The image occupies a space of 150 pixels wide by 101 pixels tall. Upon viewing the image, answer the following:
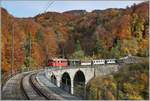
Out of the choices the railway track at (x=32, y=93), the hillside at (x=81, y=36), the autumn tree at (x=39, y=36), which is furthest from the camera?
the autumn tree at (x=39, y=36)

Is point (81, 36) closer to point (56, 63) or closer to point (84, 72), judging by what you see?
point (84, 72)

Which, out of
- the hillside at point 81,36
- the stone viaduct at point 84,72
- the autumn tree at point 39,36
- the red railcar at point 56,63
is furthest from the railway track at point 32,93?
the autumn tree at point 39,36

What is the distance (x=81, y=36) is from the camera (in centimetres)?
14475

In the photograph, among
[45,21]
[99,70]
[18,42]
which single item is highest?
[45,21]

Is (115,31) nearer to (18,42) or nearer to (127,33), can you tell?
(127,33)

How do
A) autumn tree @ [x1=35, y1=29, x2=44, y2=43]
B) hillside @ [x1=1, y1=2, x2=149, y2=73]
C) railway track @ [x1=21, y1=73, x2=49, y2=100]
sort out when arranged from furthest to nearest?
1. autumn tree @ [x1=35, y1=29, x2=44, y2=43]
2. hillside @ [x1=1, y1=2, x2=149, y2=73]
3. railway track @ [x1=21, y1=73, x2=49, y2=100]

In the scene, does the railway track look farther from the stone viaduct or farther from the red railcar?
the red railcar

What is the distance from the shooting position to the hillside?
79125mm

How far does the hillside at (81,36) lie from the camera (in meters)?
79.1

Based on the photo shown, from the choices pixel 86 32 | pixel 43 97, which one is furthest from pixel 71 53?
pixel 43 97

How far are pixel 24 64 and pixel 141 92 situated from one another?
4710cm

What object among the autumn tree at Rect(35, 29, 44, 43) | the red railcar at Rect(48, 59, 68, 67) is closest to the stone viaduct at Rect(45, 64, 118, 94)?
the red railcar at Rect(48, 59, 68, 67)

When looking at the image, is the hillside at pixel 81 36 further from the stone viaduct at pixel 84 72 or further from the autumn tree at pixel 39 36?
the stone viaduct at pixel 84 72

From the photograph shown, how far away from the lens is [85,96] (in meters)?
20.9
